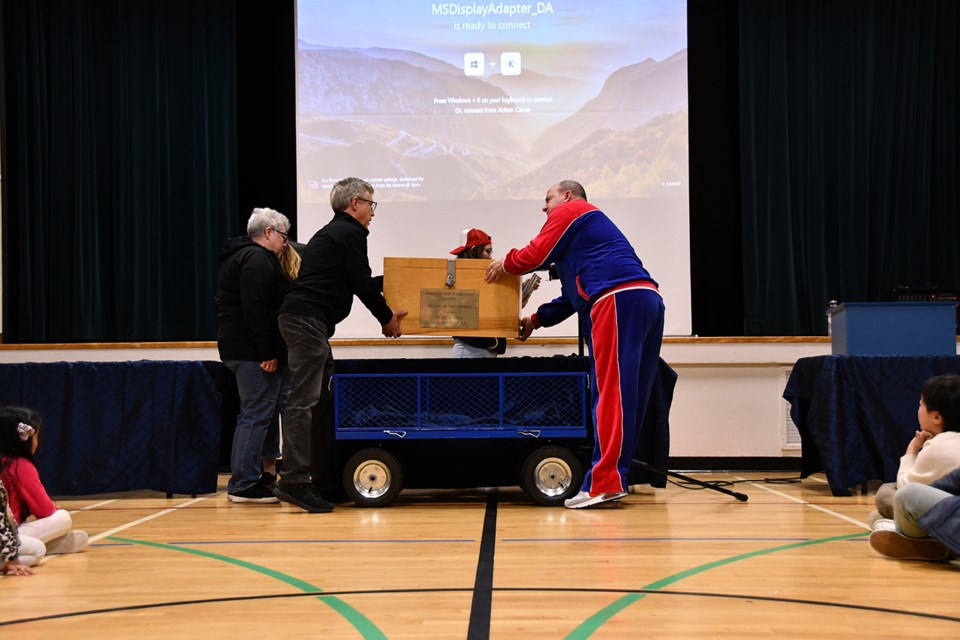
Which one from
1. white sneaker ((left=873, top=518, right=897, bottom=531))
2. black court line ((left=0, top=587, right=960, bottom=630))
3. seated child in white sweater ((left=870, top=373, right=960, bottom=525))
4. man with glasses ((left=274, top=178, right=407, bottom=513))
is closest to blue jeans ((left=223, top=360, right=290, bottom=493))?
man with glasses ((left=274, top=178, right=407, bottom=513))

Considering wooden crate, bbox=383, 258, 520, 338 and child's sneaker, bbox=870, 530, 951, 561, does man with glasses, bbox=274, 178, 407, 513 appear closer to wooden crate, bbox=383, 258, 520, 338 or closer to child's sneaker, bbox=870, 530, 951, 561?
wooden crate, bbox=383, 258, 520, 338

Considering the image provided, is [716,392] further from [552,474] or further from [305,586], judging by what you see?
[305,586]

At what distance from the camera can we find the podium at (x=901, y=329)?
5.39 metres

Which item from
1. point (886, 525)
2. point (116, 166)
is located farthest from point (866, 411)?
point (116, 166)

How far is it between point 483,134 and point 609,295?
340cm

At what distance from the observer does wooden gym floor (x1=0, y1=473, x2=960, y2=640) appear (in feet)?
7.99

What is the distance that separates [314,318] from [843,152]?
4955mm

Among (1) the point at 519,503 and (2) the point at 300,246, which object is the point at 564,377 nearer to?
(1) the point at 519,503

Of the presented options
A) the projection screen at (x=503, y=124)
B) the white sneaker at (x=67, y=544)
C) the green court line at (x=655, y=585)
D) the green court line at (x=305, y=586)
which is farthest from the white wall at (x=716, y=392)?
the white sneaker at (x=67, y=544)

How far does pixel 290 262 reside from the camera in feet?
17.9

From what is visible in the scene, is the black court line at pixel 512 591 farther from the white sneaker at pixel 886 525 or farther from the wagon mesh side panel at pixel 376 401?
the wagon mesh side panel at pixel 376 401

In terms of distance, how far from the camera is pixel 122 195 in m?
8.00

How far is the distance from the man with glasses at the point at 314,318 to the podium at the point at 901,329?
2556mm

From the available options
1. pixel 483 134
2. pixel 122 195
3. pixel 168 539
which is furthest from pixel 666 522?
pixel 122 195
